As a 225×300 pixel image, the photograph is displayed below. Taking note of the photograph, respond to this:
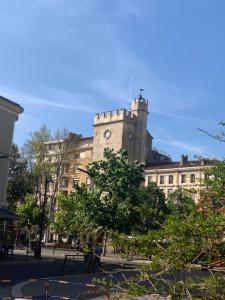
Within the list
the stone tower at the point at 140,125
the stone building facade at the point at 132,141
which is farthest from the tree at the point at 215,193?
the stone tower at the point at 140,125

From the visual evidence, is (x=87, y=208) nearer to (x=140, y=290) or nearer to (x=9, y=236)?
(x=9, y=236)

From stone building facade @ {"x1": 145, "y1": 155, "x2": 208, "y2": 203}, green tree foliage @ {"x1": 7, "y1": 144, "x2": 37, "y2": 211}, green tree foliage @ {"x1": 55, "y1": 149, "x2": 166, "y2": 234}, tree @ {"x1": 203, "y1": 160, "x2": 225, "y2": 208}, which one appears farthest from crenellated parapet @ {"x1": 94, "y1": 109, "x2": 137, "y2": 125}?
tree @ {"x1": 203, "y1": 160, "x2": 225, "y2": 208}

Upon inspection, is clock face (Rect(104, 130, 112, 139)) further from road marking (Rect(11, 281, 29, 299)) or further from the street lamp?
road marking (Rect(11, 281, 29, 299))

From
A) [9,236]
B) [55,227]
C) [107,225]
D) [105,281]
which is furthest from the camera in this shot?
[55,227]

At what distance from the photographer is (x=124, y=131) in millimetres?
86812

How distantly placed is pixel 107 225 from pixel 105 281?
1243 inches

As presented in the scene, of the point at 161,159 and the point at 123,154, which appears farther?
the point at 161,159

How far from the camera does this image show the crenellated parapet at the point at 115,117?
286 feet

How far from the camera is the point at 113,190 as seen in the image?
125 ft

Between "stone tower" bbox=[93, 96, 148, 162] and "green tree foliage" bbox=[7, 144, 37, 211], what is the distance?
18.1 metres

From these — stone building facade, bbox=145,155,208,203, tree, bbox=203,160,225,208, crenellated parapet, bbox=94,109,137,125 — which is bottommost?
tree, bbox=203,160,225,208

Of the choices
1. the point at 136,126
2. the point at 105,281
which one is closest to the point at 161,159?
the point at 136,126

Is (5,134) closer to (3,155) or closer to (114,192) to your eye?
(3,155)

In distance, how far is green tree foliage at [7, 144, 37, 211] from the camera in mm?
70250
